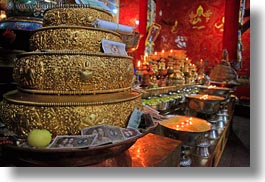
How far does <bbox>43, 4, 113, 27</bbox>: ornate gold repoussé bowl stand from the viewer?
653 millimetres

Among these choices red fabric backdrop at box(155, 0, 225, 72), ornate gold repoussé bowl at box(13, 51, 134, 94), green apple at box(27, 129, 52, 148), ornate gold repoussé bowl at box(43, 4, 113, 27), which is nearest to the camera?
green apple at box(27, 129, 52, 148)

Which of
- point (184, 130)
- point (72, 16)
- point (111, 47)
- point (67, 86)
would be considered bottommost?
point (184, 130)

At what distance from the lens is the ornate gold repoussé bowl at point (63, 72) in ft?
1.75

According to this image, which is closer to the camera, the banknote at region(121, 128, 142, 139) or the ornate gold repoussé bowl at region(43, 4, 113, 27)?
the banknote at region(121, 128, 142, 139)

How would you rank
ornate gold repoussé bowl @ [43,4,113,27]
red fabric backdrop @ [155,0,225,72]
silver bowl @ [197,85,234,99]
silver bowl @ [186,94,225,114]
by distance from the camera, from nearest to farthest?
1. ornate gold repoussé bowl @ [43,4,113,27]
2. silver bowl @ [186,94,225,114]
3. silver bowl @ [197,85,234,99]
4. red fabric backdrop @ [155,0,225,72]

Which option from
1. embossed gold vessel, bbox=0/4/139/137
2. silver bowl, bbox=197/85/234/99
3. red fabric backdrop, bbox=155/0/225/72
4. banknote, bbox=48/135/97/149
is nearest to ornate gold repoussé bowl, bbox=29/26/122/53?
embossed gold vessel, bbox=0/4/139/137

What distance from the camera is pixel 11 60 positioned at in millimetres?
846

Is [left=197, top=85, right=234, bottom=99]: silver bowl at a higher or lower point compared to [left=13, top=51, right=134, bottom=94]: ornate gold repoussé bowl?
lower

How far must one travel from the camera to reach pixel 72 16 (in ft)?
2.15

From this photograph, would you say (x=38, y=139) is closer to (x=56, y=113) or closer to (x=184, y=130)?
(x=56, y=113)

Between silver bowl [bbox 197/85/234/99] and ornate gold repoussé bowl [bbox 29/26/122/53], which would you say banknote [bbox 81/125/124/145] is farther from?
silver bowl [bbox 197/85/234/99]

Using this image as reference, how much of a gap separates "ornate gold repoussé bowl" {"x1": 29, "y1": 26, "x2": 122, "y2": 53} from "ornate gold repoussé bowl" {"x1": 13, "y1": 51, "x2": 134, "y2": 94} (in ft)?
0.22

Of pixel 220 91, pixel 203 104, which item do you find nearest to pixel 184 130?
pixel 203 104

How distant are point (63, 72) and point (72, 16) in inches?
9.2
